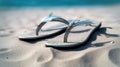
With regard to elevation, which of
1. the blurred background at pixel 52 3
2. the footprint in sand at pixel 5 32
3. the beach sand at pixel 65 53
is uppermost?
the beach sand at pixel 65 53

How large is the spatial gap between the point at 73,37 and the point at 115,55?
77cm

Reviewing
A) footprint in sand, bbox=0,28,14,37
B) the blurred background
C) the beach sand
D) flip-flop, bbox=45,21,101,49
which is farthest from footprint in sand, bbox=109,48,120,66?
the blurred background

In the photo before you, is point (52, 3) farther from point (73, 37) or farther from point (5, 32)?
point (73, 37)

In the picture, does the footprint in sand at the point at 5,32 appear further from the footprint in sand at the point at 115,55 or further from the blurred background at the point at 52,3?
the blurred background at the point at 52,3

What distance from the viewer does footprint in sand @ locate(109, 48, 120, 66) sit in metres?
3.31

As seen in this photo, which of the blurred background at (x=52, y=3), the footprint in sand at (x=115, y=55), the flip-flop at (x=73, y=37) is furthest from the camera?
the blurred background at (x=52, y=3)

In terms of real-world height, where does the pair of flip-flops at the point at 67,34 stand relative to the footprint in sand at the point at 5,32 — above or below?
above

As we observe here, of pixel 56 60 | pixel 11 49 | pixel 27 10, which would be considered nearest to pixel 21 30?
pixel 11 49

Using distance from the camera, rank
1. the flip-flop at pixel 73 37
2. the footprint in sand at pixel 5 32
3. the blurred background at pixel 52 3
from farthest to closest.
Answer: the blurred background at pixel 52 3
the footprint in sand at pixel 5 32
the flip-flop at pixel 73 37

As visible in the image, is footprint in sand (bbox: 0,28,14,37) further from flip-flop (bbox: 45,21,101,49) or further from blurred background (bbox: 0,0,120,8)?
blurred background (bbox: 0,0,120,8)

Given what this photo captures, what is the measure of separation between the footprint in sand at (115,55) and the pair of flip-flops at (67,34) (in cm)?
42

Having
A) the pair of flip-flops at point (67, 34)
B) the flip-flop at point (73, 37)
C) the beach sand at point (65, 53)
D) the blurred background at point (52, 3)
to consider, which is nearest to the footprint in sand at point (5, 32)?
the beach sand at point (65, 53)

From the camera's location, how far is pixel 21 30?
16.4 ft

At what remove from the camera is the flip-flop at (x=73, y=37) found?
373 cm
